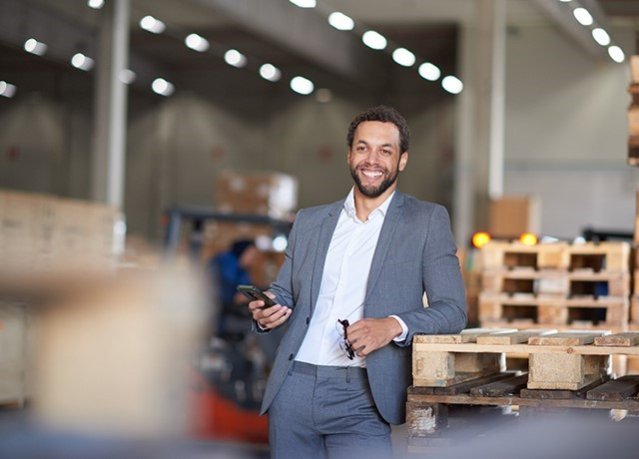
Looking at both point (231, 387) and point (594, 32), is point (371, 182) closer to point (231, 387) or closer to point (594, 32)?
point (231, 387)

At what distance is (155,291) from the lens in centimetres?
1138

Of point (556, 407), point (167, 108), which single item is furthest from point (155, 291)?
point (167, 108)

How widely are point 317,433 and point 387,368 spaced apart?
291 millimetres

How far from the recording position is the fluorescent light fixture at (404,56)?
23.9 m

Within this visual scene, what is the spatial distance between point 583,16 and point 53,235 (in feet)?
31.1

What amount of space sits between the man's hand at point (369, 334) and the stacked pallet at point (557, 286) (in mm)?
3453

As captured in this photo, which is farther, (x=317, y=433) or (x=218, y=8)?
(x=218, y=8)

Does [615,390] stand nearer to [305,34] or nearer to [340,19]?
[340,19]

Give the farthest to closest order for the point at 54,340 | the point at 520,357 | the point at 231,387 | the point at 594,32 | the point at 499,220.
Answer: the point at 594,32 < the point at 499,220 < the point at 54,340 < the point at 231,387 < the point at 520,357

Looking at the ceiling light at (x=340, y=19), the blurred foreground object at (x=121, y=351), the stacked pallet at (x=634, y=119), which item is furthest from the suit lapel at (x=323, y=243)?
the ceiling light at (x=340, y=19)

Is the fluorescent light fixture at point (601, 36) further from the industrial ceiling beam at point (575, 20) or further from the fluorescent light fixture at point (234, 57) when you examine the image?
the fluorescent light fixture at point (234, 57)

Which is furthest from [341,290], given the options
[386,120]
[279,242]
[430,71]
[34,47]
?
[430,71]

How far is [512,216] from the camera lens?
17.1 m

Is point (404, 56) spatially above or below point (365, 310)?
above
